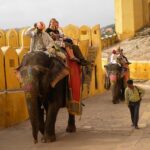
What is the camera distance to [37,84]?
8.88 meters

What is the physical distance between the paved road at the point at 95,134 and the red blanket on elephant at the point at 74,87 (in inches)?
22.9

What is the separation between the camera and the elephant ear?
925 cm

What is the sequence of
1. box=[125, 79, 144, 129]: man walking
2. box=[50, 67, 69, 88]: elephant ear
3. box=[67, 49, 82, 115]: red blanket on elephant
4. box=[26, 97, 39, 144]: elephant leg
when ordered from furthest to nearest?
box=[125, 79, 144, 129]: man walking, box=[67, 49, 82, 115]: red blanket on elephant, box=[50, 67, 69, 88]: elephant ear, box=[26, 97, 39, 144]: elephant leg

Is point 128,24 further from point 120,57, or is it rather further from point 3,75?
point 3,75

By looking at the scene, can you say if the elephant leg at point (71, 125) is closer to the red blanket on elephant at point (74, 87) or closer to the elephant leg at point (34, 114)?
the red blanket on elephant at point (74, 87)

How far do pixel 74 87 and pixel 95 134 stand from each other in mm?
1120

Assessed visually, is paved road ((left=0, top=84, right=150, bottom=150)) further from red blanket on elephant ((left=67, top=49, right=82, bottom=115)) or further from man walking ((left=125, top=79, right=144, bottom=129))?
red blanket on elephant ((left=67, top=49, right=82, bottom=115))

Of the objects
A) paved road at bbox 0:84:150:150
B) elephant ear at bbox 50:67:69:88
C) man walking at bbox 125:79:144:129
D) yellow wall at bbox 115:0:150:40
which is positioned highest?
yellow wall at bbox 115:0:150:40

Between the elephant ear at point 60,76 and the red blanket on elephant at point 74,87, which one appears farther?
the red blanket on elephant at point 74,87

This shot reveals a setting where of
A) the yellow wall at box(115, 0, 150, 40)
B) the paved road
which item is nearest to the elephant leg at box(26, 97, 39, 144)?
the paved road

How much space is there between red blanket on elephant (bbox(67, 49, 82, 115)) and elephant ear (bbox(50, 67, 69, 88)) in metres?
0.40

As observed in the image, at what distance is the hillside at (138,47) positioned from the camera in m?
32.0

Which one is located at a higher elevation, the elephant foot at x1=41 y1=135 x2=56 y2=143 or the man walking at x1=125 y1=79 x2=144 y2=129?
the man walking at x1=125 y1=79 x2=144 y2=129

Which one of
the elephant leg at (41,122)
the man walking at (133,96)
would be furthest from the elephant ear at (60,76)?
the man walking at (133,96)
